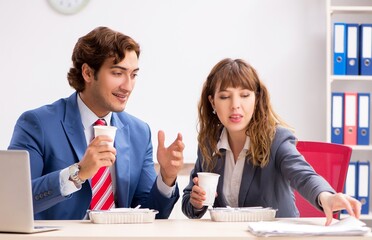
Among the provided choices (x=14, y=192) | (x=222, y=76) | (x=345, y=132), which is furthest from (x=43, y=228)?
(x=345, y=132)

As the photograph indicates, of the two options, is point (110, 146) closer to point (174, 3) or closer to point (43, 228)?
point (43, 228)

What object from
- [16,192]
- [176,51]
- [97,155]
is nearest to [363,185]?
[176,51]

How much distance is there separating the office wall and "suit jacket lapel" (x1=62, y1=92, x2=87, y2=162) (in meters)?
2.00

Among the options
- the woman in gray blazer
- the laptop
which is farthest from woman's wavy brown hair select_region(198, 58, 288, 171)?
the laptop

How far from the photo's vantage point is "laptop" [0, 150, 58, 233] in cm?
181

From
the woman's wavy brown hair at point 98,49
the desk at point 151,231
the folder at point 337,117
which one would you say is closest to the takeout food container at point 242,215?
the desk at point 151,231

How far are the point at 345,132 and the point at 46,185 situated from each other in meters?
2.56

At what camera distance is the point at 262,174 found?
246 cm

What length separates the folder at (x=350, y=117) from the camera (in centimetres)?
430

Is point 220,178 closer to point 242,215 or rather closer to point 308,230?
point 242,215

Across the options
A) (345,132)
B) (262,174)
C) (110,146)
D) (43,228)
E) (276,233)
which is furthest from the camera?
(345,132)

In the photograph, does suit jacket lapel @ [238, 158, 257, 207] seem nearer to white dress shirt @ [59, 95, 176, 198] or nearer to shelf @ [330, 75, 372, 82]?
white dress shirt @ [59, 95, 176, 198]

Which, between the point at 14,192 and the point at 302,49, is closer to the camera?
the point at 14,192

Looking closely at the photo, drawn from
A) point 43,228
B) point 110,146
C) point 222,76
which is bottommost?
point 43,228
